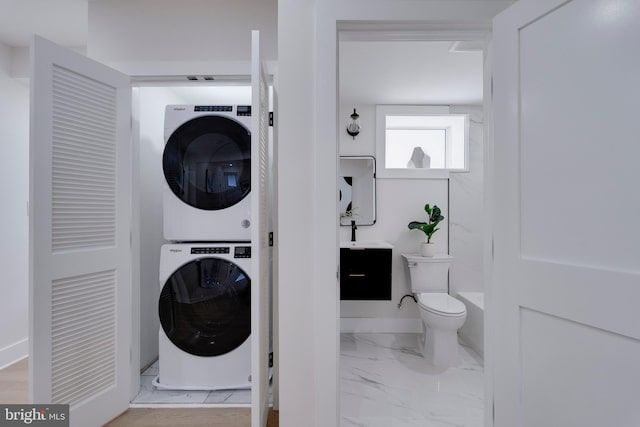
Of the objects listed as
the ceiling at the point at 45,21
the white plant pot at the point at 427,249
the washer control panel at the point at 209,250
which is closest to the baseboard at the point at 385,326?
the white plant pot at the point at 427,249

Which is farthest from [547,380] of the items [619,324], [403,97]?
[403,97]

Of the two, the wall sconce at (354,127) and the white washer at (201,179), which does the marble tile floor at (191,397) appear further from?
the wall sconce at (354,127)

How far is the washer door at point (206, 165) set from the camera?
2.01 m

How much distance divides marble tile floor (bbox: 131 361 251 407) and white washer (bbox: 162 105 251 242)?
1.01m

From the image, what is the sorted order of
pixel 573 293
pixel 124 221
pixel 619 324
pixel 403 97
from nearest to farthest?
1. pixel 619 324
2. pixel 573 293
3. pixel 124 221
4. pixel 403 97

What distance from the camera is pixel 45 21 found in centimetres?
212

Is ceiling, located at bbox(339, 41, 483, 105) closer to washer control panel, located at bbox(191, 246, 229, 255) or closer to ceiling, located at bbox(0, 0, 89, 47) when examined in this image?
washer control panel, located at bbox(191, 246, 229, 255)

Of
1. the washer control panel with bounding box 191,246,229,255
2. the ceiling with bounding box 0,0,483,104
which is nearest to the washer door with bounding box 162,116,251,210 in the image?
the washer control panel with bounding box 191,246,229,255

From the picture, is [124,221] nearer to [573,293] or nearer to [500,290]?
[500,290]

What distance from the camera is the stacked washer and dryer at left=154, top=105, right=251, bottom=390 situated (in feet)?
6.41

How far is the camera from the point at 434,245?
9.86 ft

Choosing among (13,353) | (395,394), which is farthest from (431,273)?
(13,353)

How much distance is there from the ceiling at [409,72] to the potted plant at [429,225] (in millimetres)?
1083

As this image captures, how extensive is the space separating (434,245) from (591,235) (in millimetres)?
2002
